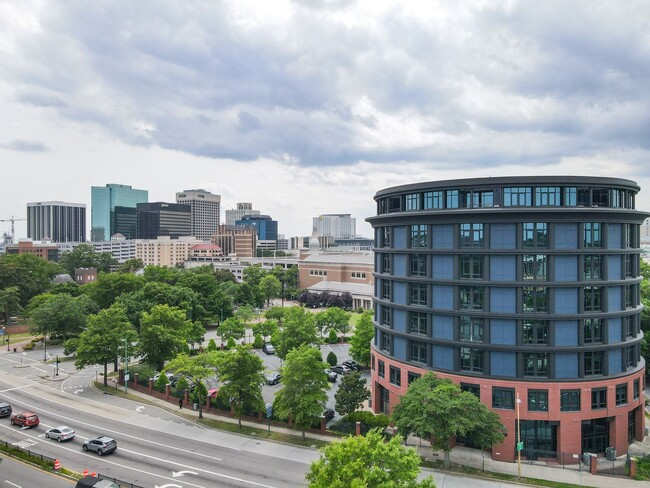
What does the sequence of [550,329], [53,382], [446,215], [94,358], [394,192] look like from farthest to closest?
1. [53,382]
2. [94,358]
3. [394,192]
4. [446,215]
5. [550,329]

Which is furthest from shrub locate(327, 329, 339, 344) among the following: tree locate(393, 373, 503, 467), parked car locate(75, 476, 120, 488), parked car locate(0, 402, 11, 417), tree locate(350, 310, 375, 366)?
parked car locate(75, 476, 120, 488)

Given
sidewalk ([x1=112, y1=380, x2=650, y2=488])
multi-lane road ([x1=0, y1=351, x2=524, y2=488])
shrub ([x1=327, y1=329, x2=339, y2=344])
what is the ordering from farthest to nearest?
shrub ([x1=327, y1=329, x2=339, y2=344]) < sidewalk ([x1=112, y1=380, x2=650, y2=488]) < multi-lane road ([x1=0, y1=351, x2=524, y2=488])

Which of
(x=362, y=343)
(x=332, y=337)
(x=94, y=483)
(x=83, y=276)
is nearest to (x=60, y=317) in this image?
(x=332, y=337)

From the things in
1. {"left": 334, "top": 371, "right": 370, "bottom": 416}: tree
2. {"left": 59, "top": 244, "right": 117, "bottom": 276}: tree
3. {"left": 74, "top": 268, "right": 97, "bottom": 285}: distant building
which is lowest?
{"left": 334, "top": 371, "right": 370, "bottom": 416}: tree

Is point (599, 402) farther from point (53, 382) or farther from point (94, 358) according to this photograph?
point (53, 382)

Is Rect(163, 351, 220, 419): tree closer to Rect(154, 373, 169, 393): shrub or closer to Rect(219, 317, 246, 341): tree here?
Rect(154, 373, 169, 393): shrub

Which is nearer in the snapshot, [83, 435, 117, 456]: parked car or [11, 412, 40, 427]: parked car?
[83, 435, 117, 456]: parked car

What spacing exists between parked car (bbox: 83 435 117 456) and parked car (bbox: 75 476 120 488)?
7.77 m

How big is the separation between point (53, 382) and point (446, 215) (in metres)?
56.7

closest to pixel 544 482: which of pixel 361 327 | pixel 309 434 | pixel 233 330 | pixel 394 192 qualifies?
pixel 309 434

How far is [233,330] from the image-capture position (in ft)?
282

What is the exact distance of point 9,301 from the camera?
100 m

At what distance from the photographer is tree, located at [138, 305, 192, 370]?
201ft

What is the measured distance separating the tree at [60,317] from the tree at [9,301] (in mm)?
21302
